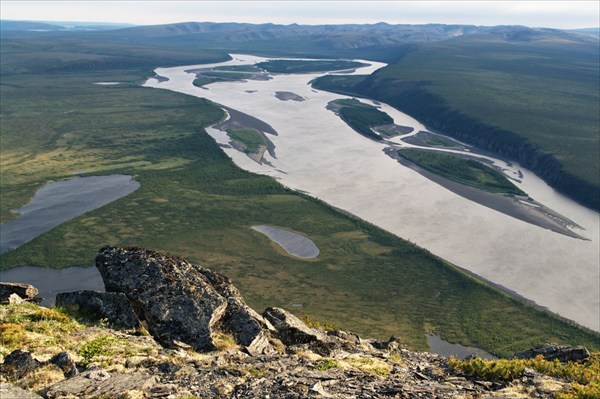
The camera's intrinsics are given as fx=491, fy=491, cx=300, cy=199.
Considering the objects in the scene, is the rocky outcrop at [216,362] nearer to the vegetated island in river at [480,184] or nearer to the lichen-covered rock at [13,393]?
the lichen-covered rock at [13,393]

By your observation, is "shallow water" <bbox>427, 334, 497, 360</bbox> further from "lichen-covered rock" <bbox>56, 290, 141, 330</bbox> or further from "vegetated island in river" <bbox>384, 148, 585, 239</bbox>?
"vegetated island in river" <bbox>384, 148, 585, 239</bbox>

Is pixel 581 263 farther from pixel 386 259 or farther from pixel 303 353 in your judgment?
pixel 303 353

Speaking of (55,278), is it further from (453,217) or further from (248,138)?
(248,138)

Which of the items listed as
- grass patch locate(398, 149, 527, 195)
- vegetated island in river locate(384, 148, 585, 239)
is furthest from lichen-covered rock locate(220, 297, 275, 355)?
grass patch locate(398, 149, 527, 195)

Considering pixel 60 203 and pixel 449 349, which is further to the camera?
pixel 60 203

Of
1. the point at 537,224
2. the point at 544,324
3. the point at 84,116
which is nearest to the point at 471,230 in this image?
the point at 537,224

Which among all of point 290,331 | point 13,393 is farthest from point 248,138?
point 13,393

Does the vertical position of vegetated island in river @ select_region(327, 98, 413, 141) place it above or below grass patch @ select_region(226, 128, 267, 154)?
above
